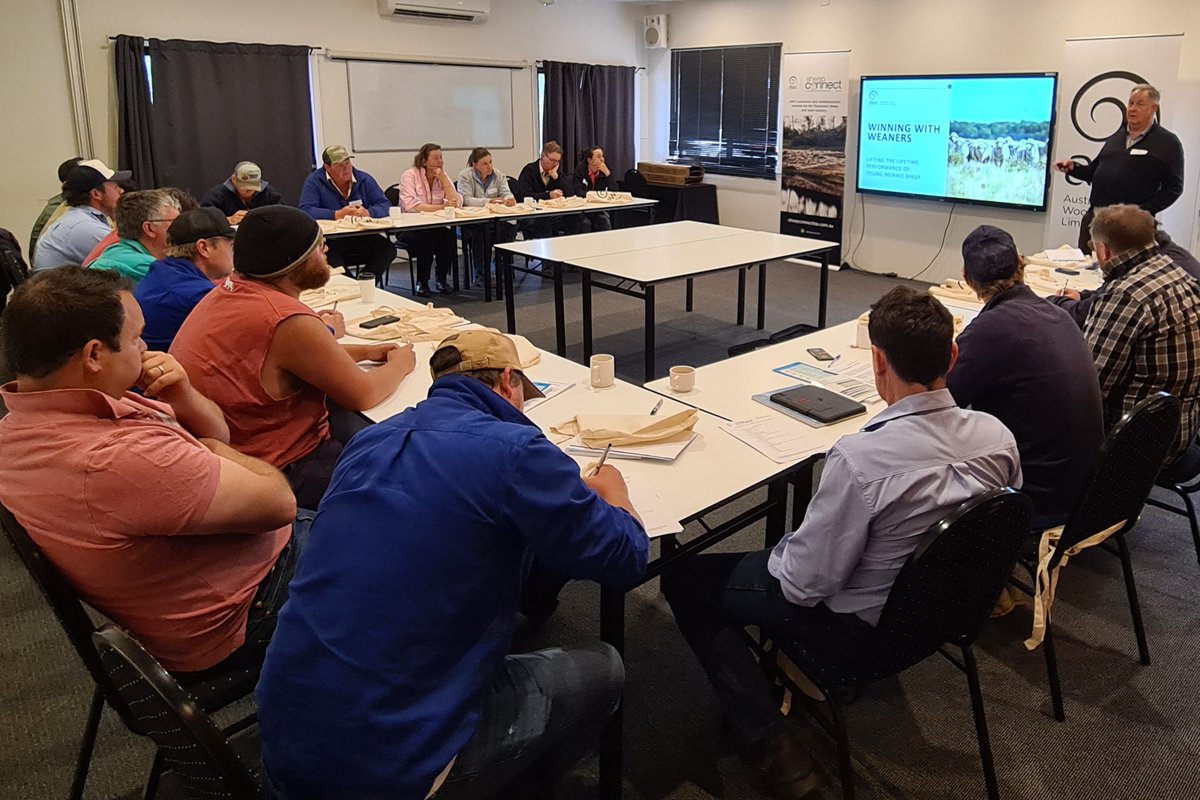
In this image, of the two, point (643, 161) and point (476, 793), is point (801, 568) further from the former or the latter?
point (643, 161)

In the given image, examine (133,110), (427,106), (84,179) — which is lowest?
(84,179)

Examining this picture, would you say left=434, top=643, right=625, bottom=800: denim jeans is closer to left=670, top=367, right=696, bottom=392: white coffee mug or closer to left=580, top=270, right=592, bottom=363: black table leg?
left=670, top=367, right=696, bottom=392: white coffee mug

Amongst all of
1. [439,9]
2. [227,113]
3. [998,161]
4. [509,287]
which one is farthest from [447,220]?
[998,161]

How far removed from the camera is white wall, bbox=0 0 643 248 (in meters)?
6.07

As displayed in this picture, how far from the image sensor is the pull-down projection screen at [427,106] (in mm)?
7543

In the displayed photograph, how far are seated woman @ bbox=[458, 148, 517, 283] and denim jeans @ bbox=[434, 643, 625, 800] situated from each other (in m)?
5.42

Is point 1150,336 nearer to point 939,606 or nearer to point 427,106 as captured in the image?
point 939,606

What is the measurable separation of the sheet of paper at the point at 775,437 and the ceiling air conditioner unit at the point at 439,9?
21.5 ft

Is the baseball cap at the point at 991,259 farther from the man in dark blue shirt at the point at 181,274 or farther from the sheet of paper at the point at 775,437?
the man in dark blue shirt at the point at 181,274

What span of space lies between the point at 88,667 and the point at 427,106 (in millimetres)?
7187

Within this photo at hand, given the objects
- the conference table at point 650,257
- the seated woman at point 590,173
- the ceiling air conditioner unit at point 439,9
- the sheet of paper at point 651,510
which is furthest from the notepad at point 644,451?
the ceiling air conditioner unit at point 439,9

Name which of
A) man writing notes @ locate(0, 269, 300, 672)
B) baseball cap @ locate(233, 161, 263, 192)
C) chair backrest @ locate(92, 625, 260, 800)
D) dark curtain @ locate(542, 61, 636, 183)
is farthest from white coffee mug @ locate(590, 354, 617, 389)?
dark curtain @ locate(542, 61, 636, 183)

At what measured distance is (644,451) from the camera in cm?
206

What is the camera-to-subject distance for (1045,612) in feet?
6.53
